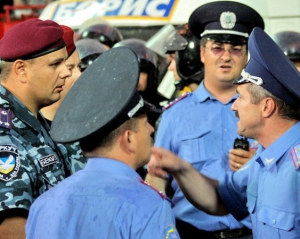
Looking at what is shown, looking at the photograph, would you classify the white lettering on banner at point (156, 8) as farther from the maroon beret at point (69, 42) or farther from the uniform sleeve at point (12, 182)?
the uniform sleeve at point (12, 182)

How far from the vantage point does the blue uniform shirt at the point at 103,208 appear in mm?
2773

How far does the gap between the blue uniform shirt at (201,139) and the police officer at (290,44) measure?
115 centimetres

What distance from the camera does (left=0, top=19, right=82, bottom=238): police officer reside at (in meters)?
3.55

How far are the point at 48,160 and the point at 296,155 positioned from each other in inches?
48.1

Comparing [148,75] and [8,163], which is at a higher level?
[8,163]

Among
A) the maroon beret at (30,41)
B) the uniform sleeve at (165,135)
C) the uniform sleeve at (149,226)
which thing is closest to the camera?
the uniform sleeve at (149,226)

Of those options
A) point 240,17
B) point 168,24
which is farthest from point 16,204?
point 168,24

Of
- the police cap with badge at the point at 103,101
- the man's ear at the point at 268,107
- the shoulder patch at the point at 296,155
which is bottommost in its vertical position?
the shoulder patch at the point at 296,155

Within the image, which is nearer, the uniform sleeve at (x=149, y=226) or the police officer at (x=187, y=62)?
the uniform sleeve at (x=149, y=226)

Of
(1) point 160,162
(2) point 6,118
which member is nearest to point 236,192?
(1) point 160,162

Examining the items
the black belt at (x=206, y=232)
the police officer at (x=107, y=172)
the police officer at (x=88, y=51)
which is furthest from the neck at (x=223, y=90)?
the police officer at (x=107, y=172)

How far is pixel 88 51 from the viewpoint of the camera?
6848mm

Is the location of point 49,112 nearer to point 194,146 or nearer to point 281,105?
point 194,146

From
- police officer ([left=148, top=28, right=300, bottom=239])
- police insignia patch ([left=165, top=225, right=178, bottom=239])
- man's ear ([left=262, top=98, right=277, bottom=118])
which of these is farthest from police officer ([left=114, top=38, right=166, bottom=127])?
police insignia patch ([left=165, top=225, right=178, bottom=239])
